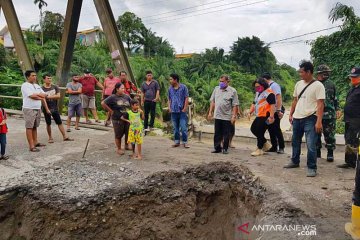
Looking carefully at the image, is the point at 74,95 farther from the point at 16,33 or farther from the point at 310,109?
the point at 310,109

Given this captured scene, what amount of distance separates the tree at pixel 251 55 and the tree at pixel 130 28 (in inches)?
375

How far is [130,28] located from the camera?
33656 millimetres

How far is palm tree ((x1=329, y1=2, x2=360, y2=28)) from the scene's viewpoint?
53.7 feet

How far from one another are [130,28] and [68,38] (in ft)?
80.4

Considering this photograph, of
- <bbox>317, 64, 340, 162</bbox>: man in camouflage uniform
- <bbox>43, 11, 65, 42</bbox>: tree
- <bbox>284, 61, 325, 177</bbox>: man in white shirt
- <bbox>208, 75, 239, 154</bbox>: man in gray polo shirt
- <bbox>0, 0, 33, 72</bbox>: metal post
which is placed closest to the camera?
<bbox>284, 61, 325, 177</bbox>: man in white shirt

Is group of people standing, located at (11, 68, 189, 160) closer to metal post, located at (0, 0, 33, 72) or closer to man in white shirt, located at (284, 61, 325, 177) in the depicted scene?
man in white shirt, located at (284, 61, 325, 177)

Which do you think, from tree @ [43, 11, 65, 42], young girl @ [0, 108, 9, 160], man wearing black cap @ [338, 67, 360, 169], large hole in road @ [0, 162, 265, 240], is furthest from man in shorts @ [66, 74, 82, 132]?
tree @ [43, 11, 65, 42]

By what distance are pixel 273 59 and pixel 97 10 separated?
30760 mm

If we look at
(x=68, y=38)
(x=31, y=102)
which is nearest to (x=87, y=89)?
(x=68, y=38)

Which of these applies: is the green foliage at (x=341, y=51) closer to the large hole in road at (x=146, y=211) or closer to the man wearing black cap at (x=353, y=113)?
the man wearing black cap at (x=353, y=113)

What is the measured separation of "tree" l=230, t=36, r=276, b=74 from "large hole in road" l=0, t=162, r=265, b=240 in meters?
30.0

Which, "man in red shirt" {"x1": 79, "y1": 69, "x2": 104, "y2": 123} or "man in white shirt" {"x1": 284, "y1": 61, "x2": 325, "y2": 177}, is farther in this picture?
"man in red shirt" {"x1": 79, "y1": 69, "x2": 104, "y2": 123}

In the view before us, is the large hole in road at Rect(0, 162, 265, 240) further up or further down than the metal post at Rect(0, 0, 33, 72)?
further down

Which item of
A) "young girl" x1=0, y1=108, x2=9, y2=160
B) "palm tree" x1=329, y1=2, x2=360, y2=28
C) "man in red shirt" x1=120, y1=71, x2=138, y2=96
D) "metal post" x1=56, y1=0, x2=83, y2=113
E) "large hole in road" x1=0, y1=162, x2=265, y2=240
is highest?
"palm tree" x1=329, y1=2, x2=360, y2=28
